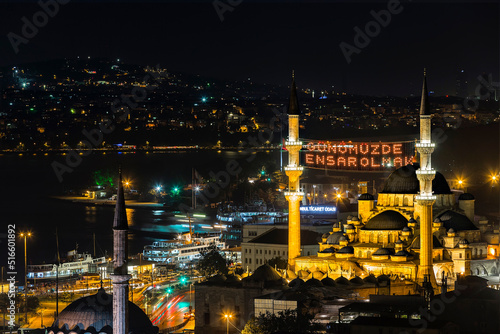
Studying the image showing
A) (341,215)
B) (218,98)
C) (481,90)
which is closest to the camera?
(341,215)

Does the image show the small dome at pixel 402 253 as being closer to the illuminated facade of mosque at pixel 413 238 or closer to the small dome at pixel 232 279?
the illuminated facade of mosque at pixel 413 238

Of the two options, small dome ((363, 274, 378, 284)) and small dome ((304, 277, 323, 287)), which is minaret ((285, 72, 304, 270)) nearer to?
small dome ((363, 274, 378, 284))

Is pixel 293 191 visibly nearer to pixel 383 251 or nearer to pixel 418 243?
pixel 383 251

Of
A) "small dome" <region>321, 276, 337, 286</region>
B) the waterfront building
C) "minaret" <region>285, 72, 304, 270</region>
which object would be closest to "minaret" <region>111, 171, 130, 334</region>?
the waterfront building

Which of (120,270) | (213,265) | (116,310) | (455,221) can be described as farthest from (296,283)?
(213,265)

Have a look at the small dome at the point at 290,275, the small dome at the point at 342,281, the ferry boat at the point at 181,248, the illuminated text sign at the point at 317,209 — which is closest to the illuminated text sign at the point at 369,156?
the illuminated text sign at the point at 317,209

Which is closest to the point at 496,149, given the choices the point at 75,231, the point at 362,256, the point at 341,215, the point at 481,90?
the point at 481,90

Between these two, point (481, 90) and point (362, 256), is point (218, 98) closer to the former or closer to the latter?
point (481, 90)
